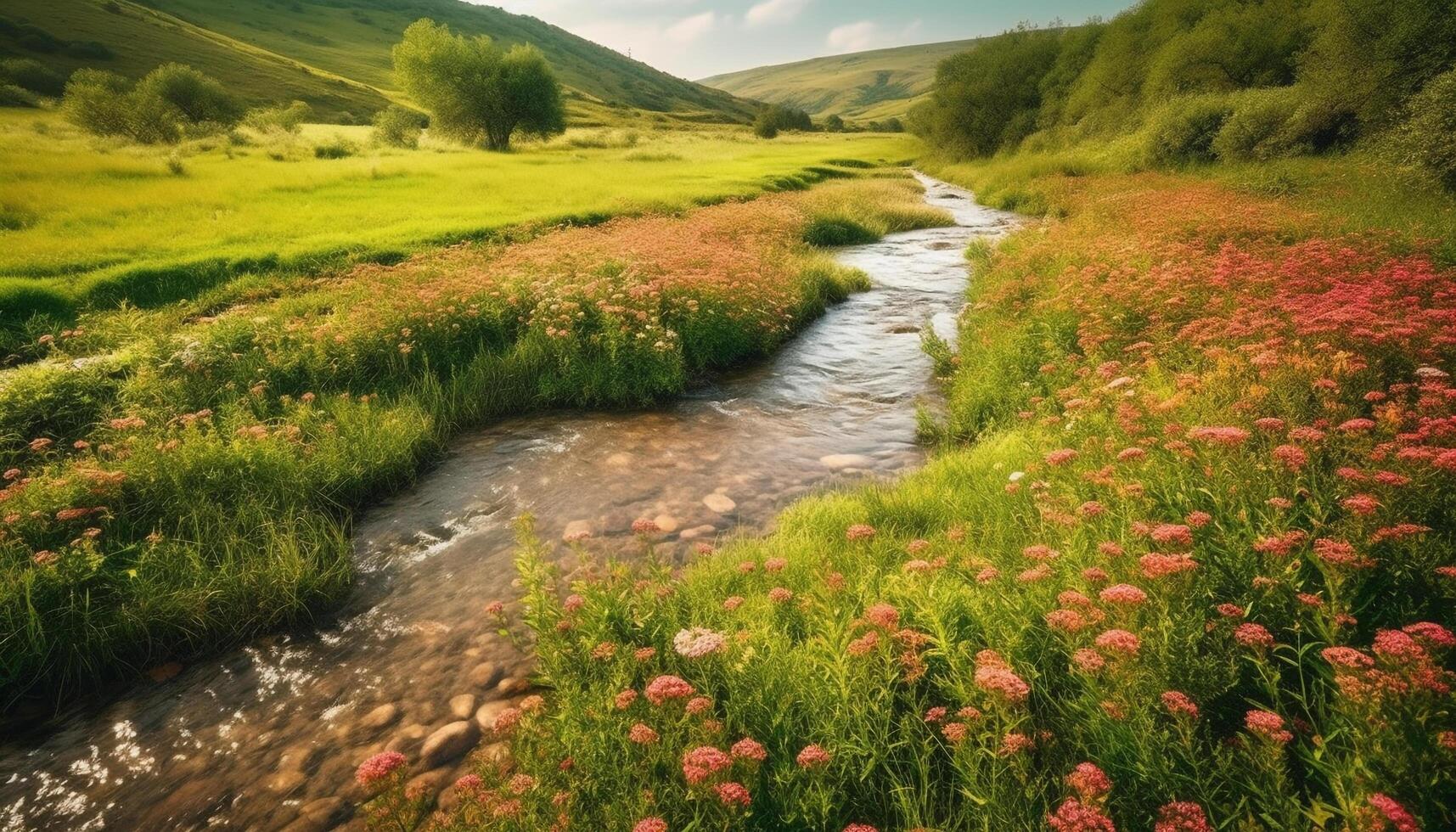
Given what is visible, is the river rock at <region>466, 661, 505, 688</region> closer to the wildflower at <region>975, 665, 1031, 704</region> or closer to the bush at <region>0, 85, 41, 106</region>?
the wildflower at <region>975, 665, 1031, 704</region>

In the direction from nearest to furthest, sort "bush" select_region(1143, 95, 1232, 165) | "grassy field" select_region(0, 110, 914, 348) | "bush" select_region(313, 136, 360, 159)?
"grassy field" select_region(0, 110, 914, 348), "bush" select_region(1143, 95, 1232, 165), "bush" select_region(313, 136, 360, 159)

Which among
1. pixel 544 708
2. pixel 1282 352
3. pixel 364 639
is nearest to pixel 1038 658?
pixel 544 708

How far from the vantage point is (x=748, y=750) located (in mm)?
2352

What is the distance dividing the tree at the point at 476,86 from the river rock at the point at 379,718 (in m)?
57.2

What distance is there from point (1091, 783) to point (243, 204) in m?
26.1

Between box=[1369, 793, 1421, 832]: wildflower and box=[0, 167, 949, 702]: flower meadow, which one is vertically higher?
box=[1369, 793, 1421, 832]: wildflower

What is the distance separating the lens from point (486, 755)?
3.43 m

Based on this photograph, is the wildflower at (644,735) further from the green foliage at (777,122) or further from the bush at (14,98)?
the green foliage at (777,122)

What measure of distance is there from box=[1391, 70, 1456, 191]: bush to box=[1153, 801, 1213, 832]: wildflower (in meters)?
19.1

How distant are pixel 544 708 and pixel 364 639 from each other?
237cm

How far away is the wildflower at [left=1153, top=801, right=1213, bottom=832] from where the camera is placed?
187 centimetres

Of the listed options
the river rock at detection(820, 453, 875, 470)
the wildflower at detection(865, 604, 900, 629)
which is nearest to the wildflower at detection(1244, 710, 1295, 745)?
the wildflower at detection(865, 604, 900, 629)

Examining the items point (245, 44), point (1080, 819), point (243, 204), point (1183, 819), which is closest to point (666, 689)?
point (1080, 819)

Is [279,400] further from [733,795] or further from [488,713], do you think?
[733,795]
